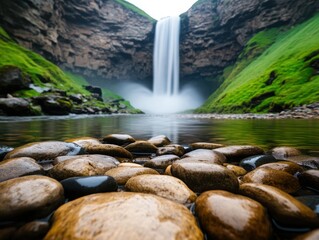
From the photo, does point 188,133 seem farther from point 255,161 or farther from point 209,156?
point 255,161

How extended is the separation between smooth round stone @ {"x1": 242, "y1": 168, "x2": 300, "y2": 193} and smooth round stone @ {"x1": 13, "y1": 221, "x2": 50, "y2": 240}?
3.09m

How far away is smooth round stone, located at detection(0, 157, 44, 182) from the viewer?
3426mm

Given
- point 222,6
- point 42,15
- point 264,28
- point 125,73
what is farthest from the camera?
point 125,73

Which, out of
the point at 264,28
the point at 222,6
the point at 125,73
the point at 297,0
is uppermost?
the point at 222,6

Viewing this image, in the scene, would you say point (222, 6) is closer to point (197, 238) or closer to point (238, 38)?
point (238, 38)

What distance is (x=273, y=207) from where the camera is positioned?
254cm

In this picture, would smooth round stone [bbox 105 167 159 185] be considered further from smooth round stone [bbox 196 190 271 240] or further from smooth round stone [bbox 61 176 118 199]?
smooth round stone [bbox 196 190 271 240]

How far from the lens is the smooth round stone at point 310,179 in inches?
136

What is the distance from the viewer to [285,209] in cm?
248

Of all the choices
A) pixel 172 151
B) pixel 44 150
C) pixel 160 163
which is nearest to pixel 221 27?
pixel 172 151

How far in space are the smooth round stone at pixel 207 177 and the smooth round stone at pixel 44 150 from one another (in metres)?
3.12

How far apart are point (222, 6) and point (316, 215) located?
129m

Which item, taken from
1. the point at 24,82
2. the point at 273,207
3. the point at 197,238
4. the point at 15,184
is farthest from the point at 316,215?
the point at 24,82

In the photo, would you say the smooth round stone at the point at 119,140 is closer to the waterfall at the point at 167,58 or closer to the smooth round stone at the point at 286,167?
the smooth round stone at the point at 286,167
